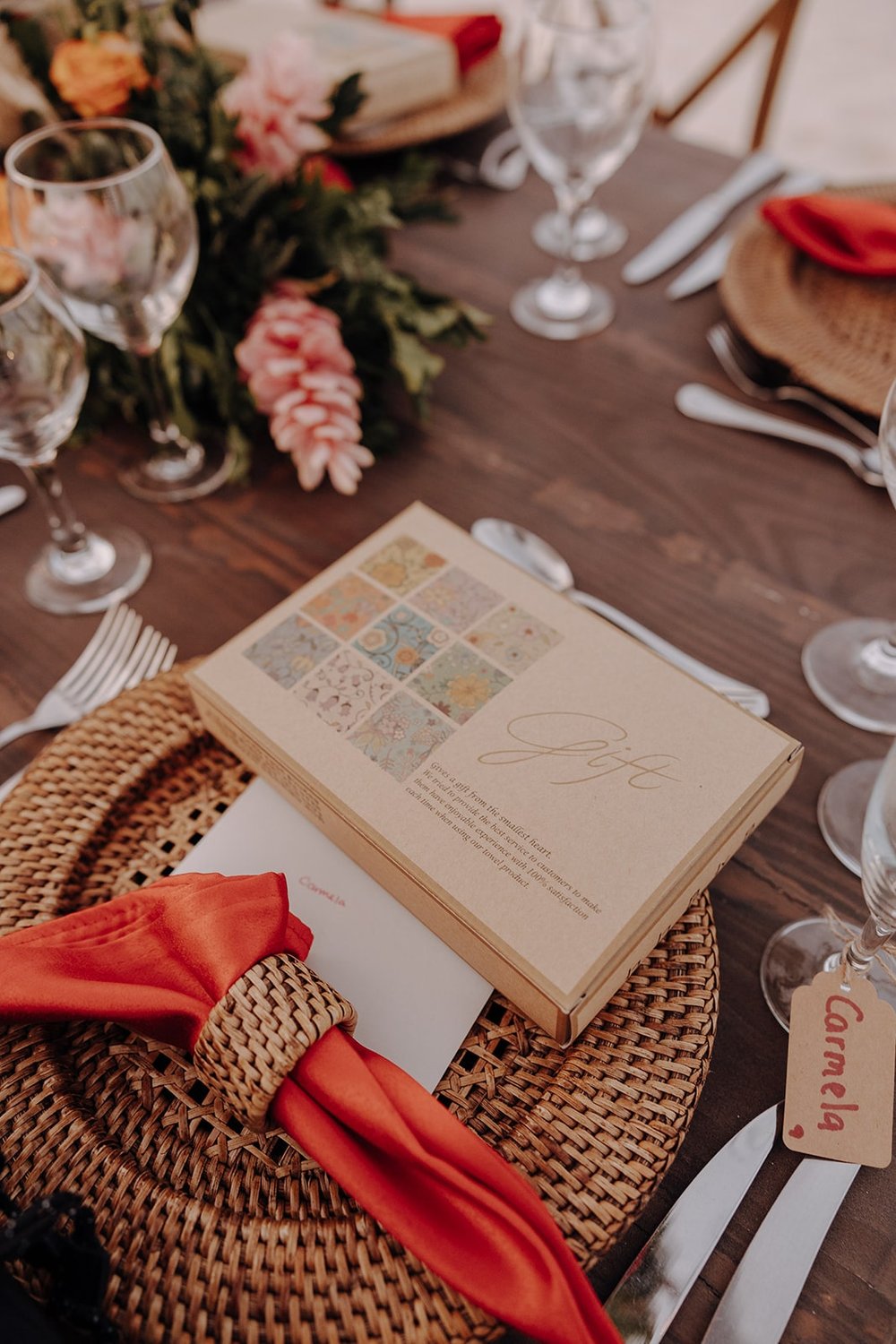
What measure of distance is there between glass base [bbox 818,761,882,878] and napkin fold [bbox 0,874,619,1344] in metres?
0.26

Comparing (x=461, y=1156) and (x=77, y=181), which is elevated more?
(x=77, y=181)

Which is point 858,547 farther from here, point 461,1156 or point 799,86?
point 799,86

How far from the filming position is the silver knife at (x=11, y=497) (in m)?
0.71

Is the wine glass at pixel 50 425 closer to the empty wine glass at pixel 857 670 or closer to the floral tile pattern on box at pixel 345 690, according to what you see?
the floral tile pattern on box at pixel 345 690

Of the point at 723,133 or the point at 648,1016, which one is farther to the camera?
the point at 723,133

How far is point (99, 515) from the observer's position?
27.9 inches

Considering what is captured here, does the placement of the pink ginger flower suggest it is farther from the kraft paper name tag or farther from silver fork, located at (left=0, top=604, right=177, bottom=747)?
the kraft paper name tag

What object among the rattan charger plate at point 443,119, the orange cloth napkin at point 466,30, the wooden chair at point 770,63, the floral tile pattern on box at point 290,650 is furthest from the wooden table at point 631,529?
the wooden chair at point 770,63

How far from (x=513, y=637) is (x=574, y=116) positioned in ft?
1.87

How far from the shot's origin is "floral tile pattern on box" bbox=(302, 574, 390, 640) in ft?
1.64

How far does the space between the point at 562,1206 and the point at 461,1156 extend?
0.05 m

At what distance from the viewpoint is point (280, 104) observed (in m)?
0.70

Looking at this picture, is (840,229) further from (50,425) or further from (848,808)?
(50,425)

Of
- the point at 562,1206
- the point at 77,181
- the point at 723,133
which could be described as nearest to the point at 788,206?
the point at 77,181
